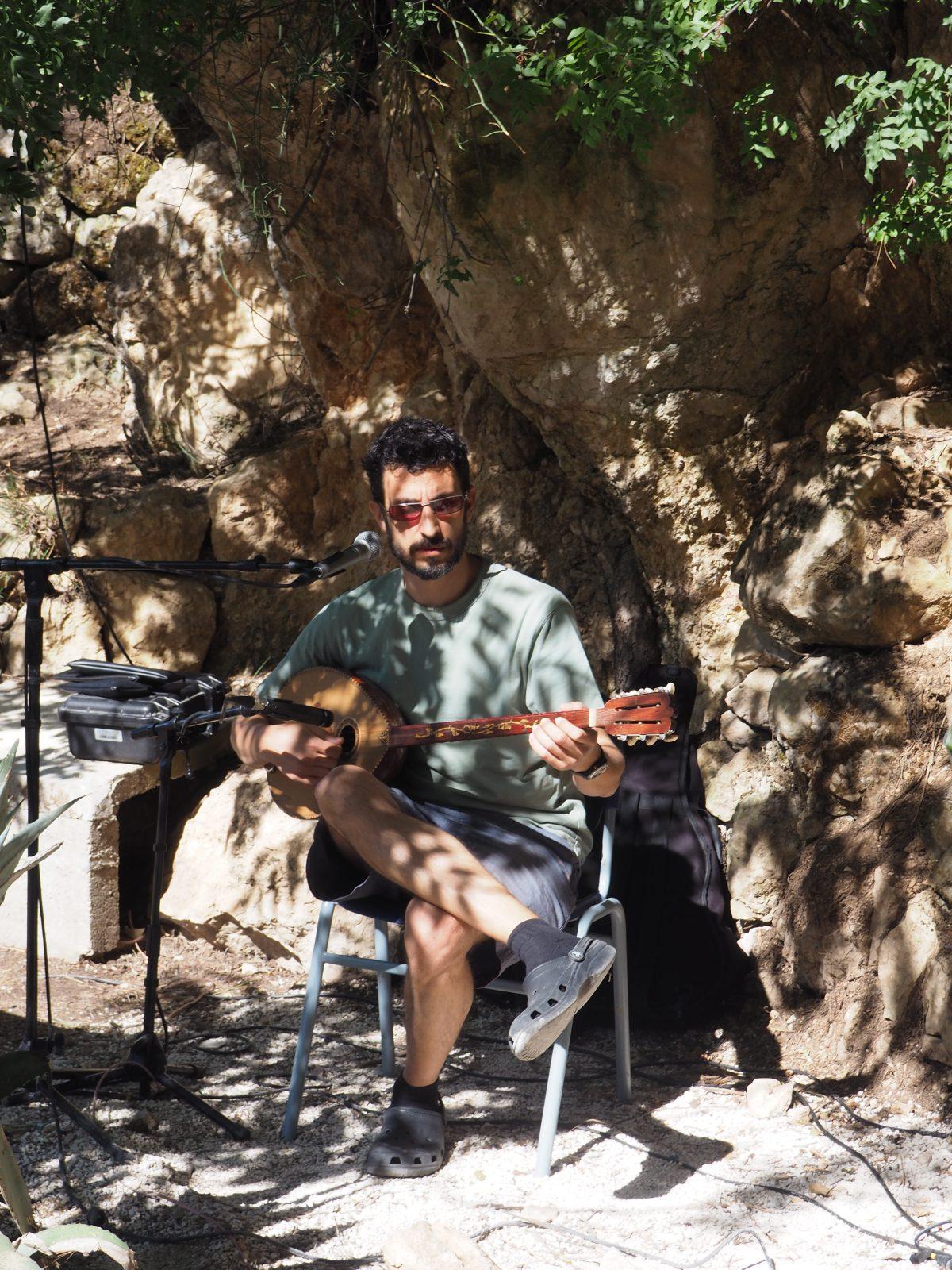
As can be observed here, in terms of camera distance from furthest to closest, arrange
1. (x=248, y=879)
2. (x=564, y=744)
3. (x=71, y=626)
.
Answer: (x=71, y=626) → (x=248, y=879) → (x=564, y=744)

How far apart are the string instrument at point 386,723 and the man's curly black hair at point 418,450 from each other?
519 millimetres

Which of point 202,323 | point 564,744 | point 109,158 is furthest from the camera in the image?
point 109,158

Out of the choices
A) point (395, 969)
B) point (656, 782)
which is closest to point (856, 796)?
point (656, 782)

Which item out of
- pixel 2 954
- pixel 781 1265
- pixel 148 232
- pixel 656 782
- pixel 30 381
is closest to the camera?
pixel 781 1265

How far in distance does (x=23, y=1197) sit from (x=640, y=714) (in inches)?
58.9

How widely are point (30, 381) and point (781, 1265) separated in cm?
595

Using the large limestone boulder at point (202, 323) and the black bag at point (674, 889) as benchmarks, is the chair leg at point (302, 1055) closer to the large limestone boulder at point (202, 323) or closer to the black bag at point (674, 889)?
the black bag at point (674, 889)

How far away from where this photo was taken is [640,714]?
273cm

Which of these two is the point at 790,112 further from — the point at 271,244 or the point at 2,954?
the point at 2,954

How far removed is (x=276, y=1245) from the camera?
2416 mm

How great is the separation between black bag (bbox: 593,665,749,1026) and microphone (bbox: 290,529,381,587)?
47.3 inches

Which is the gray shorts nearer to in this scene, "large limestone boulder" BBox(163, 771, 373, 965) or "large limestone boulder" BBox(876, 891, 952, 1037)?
"large limestone boulder" BBox(876, 891, 952, 1037)

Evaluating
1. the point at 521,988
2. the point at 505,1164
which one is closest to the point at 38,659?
the point at 521,988

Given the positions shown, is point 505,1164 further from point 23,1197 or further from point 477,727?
point 23,1197
